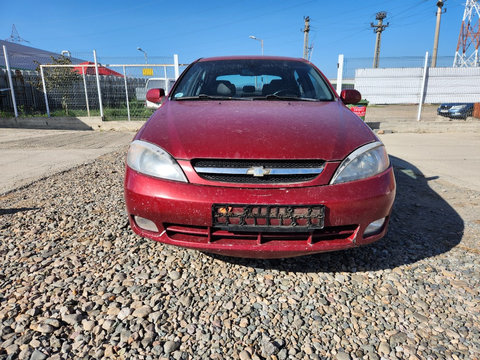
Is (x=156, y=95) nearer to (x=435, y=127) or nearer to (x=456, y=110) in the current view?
(x=435, y=127)

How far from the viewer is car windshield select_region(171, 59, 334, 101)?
2.81 m

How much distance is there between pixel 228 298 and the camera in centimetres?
184

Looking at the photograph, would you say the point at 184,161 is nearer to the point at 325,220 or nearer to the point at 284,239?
the point at 284,239

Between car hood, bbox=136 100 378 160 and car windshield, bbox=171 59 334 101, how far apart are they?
383mm

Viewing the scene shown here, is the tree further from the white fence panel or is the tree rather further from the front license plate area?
the front license plate area

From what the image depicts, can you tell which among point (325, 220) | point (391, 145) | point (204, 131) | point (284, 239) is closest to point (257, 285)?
point (284, 239)

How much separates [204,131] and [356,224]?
1.05m

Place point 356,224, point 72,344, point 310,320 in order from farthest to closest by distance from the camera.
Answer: point 356,224
point 310,320
point 72,344

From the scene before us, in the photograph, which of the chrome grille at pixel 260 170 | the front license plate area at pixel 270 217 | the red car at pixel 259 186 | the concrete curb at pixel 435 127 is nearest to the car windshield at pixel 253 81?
the red car at pixel 259 186

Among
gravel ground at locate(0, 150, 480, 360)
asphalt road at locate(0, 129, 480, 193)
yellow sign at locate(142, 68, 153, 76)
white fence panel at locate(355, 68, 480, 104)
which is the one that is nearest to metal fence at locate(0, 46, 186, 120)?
yellow sign at locate(142, 68, 153, 76)

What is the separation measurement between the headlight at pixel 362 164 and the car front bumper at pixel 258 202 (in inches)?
1.6

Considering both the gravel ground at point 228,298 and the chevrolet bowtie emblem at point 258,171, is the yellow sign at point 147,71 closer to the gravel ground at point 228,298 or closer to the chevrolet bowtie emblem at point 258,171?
the gravel ground at point 228,298

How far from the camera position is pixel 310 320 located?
1672 millimetres

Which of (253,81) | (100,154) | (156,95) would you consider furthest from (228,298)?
(100,154)
